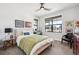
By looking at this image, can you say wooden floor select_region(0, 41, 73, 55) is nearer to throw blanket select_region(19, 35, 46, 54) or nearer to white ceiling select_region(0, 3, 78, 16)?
throw blanket select_region(19, 35, 46, 54)

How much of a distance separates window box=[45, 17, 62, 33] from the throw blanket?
25 centimetres


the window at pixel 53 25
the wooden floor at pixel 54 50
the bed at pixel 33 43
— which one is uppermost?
the window at pixel 53 25

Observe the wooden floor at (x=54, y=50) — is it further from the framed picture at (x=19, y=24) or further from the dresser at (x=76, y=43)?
the framed picture at (x=19, y=24)

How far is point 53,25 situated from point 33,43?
561 millimetres

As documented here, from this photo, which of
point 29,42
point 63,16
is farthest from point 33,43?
point 63,16

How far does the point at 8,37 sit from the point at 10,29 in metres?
0.16

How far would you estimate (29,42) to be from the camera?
181 cm

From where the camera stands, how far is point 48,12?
186cm

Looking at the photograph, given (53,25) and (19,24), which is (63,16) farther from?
(19,24)

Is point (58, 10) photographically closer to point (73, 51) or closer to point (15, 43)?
point (73, 51)

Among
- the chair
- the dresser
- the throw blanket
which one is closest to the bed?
the throw blanket

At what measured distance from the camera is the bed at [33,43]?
178cm

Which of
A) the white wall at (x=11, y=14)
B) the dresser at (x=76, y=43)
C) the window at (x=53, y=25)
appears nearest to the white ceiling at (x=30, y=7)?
the white wall at (x=11, y=14)

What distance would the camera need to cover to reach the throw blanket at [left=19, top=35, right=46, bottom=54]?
178 centimetres
